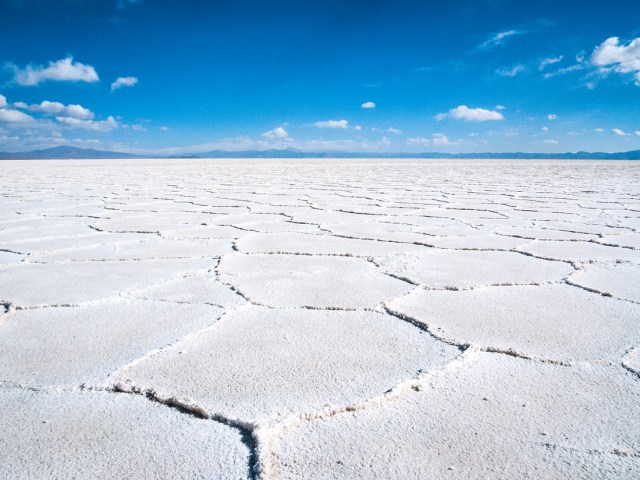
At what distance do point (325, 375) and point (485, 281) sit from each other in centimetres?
76

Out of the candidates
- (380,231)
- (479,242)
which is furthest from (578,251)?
(380,231)

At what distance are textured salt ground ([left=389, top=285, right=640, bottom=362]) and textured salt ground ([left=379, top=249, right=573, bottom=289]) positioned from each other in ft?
0.29

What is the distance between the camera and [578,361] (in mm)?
881

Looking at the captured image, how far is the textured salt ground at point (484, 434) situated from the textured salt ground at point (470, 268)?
23.6 inches

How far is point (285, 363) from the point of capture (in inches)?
34.7

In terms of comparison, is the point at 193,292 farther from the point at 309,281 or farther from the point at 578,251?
the point at 578,251

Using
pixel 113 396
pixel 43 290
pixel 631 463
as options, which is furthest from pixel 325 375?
pixel 43 290

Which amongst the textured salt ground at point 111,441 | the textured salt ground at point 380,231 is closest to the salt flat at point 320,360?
the textured salt ground at point 111,441

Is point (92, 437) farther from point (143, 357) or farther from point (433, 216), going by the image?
point (433, 216)

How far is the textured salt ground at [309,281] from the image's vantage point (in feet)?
4.10

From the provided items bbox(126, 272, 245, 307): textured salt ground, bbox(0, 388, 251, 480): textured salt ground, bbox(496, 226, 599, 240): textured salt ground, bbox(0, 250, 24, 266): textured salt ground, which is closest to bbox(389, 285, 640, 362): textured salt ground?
bbox(126, 272, 245, 307): textured salt ground

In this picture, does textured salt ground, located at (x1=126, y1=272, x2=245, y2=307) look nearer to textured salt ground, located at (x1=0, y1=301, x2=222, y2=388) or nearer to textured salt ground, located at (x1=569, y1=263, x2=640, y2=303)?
textured salt ground, located at (x1=0, y1=301, x2=222, y2=388)

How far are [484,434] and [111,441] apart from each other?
0.50 metres

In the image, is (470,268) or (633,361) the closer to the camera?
(633,361)
